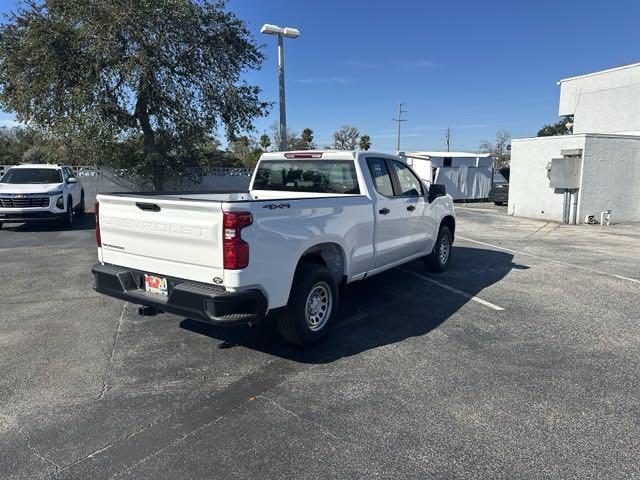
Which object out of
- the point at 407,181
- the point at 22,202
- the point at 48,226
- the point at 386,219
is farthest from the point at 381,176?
the point at 48,226

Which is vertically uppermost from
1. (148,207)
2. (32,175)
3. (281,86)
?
(281,86)

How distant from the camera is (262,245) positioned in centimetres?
395

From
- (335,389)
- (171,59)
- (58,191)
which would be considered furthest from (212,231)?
(171,59)

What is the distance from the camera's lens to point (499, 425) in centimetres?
336

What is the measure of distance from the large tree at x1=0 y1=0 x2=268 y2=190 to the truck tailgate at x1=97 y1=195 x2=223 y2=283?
12.4m

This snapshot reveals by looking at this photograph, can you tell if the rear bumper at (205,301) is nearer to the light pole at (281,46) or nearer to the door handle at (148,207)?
the door handle at (148,207)

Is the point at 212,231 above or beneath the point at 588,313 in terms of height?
above

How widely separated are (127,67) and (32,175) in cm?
446

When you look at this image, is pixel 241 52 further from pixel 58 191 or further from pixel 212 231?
pixel 212 231

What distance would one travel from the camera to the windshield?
13.6 metres

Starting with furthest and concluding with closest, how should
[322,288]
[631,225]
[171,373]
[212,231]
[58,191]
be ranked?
[631,225], [58,191], [322,288], [171,373], [212,231]

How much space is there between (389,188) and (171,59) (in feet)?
42.1

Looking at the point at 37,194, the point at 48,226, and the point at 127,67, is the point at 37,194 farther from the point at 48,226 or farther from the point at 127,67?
the point at 127,67

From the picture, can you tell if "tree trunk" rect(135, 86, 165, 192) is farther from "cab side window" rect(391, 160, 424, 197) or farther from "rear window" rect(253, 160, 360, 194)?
"cab side window" rect(391, 160, 424, 197)
